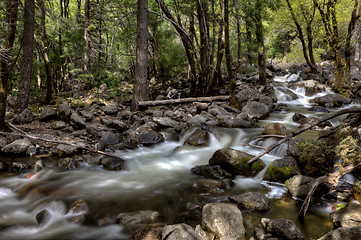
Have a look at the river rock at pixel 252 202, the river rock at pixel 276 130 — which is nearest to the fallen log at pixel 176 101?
the river rock at pixel 276 130

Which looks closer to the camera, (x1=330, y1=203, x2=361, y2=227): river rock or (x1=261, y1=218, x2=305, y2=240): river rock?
(x1=261, y1=218, x2=305, y2=240): river rock

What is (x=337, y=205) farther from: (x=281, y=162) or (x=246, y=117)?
(x=246, y=117)

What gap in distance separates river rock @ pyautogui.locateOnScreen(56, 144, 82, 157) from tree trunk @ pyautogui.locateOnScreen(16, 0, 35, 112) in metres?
4.52

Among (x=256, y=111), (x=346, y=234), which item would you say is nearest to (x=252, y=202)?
(x=346, y=234)

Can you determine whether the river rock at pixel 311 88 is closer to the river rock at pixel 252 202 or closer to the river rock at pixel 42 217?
the river rock at pixel 252 202

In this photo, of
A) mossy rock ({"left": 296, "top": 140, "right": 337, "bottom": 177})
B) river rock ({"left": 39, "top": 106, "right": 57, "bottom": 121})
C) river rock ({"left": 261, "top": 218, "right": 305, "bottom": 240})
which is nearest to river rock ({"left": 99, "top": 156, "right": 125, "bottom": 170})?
river rock ({"left": 39, "top": 106, "right": 57, "bottom": 121})

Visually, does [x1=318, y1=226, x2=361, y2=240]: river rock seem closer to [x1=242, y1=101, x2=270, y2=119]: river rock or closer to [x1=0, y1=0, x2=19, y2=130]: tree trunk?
[x1=242, y1=101, x2=270, y2=119]: river rock

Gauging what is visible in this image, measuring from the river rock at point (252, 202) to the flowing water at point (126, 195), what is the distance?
12 centimetres

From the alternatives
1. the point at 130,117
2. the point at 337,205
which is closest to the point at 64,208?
the point at 337,205

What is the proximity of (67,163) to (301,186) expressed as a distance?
18.0 ft

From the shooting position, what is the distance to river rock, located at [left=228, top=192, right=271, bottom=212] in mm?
3691

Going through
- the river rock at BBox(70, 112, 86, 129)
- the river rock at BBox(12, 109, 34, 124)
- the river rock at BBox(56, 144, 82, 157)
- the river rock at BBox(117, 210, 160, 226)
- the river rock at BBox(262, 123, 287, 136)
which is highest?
the river rock at BBox(12, 109, 34, 124)

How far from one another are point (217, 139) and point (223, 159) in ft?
6.56

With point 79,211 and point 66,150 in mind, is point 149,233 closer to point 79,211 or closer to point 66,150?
point 79,211
